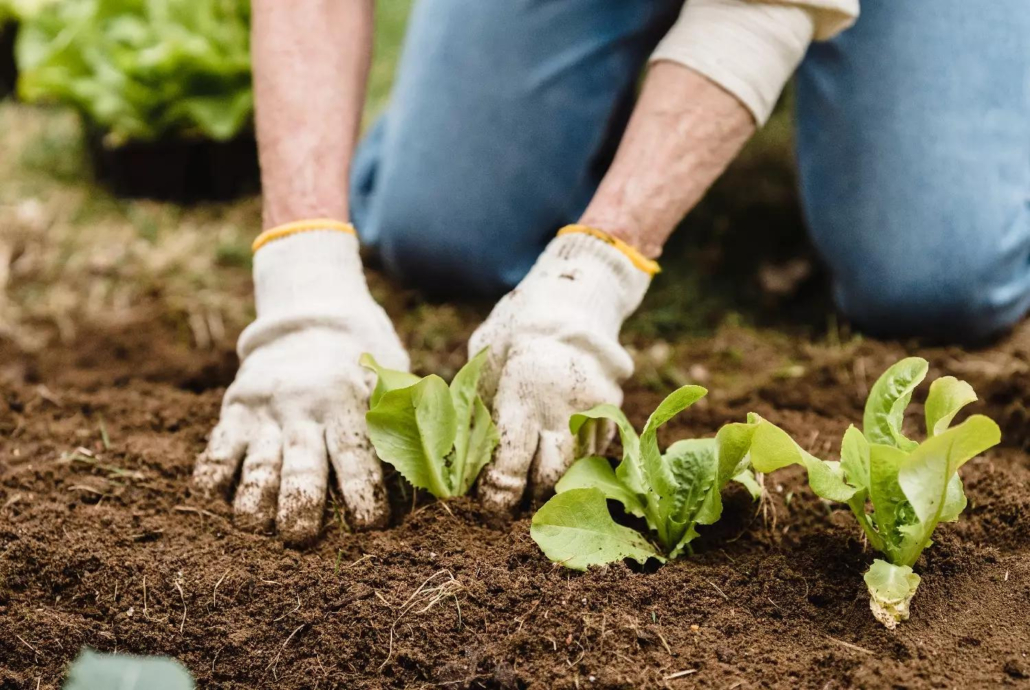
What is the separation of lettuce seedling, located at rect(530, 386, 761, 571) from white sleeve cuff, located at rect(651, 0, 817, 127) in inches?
25.0

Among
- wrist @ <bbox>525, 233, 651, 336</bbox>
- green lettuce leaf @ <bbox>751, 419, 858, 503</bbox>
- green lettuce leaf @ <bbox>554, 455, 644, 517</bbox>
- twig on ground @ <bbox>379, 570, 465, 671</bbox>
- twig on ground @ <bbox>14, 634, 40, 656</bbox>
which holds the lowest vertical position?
twig on ground @ <bbox>14, 634, 40, 656</bbox>

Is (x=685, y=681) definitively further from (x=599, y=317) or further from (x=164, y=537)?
(x=164, y=537)

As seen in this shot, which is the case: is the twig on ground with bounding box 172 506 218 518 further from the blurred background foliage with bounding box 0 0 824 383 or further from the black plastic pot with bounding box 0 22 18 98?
the black plastic pot with bounding box 0 22 18 98

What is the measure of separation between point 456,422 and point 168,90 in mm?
1926

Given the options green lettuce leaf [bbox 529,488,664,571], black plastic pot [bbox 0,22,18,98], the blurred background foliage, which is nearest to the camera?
green lettuce leaf [bbox 529,488,664,571]

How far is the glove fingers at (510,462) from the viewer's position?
1339mm

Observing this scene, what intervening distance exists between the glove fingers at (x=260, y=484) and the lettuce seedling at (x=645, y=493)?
428mm

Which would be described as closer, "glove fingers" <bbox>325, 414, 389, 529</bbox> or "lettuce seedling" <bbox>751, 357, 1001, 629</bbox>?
"lettuce seedling" <bbox>751, 357, 1001, 629</bbox>

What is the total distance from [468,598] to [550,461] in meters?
0.27

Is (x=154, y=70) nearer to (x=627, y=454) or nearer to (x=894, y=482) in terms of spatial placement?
(x=627, y=454)

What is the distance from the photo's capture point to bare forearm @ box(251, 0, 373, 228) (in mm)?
1640

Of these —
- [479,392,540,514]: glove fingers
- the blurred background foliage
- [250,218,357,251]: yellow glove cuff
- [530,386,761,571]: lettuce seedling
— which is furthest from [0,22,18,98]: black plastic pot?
[530,386,761,571]: lettuce seedling

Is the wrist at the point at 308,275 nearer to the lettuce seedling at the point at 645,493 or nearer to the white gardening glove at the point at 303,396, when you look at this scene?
the white gardening glove at the point at 303,396

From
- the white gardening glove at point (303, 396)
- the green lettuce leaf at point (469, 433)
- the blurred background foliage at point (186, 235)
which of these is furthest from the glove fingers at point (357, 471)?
the blurred background foliage at point (186, 235)
